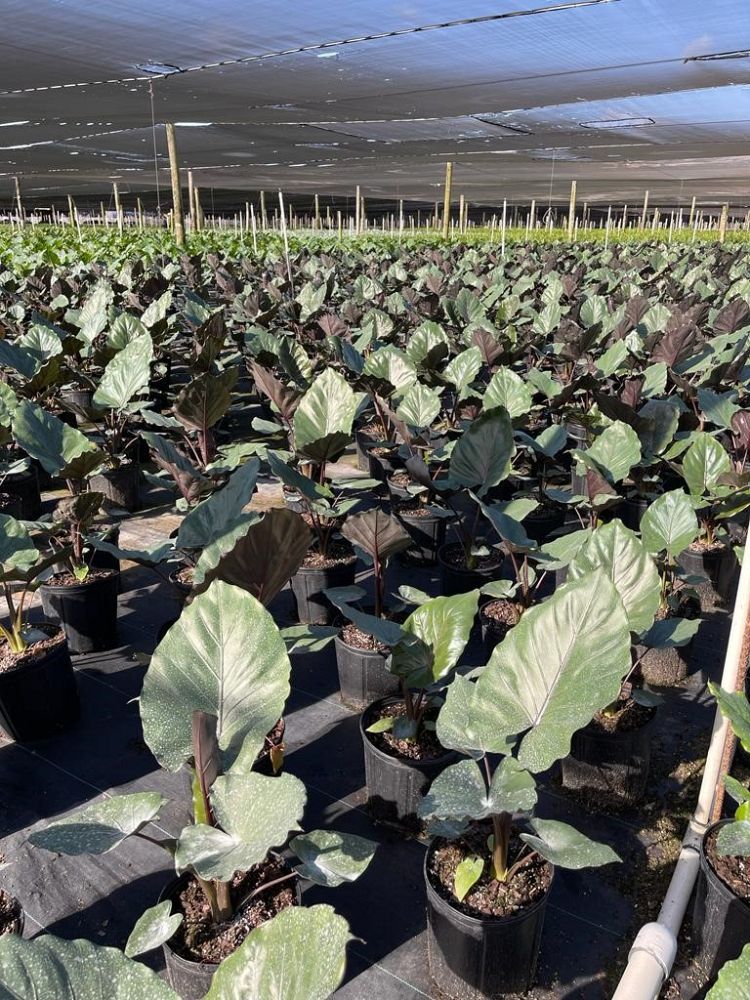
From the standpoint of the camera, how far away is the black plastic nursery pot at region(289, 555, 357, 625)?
3.02 m

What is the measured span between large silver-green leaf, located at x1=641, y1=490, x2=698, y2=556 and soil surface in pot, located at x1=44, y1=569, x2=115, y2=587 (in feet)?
6.21

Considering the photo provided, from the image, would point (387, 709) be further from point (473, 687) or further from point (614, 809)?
point (614, 809)

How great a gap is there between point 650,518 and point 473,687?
3.04 ft

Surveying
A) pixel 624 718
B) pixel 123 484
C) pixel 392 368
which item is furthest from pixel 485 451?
pixel 123 484

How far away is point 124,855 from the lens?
198 cm

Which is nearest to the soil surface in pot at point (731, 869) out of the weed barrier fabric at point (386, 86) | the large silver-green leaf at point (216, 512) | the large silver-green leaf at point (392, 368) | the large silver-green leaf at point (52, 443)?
the large silver-green leaf at point (216, 512)

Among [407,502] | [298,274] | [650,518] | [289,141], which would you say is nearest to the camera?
[650,518]

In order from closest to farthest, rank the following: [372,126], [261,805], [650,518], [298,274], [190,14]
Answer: [261,805], [650,518], [190,14], [298,274], [372,126]

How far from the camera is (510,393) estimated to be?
337cm

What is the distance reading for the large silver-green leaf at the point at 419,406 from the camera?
10.7 feet

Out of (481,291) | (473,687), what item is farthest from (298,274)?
(473,687)

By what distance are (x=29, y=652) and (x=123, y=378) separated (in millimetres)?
1601

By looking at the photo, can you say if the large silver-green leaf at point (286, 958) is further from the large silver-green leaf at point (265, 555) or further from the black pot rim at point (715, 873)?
the black pot rim at point (715, 873)

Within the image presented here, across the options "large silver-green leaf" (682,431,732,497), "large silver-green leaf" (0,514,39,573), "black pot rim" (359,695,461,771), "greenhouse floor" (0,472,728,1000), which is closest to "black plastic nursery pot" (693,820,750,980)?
"greenhouse floor" (0,472,728,1000)
